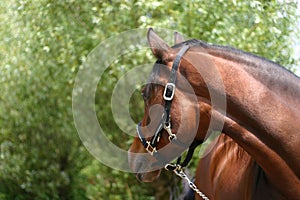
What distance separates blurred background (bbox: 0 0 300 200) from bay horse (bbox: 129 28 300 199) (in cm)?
256

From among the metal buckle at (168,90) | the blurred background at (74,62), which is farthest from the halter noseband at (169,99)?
the blurred background at (74,62)

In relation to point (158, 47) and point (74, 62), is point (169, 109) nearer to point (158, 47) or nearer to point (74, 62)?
point (158, 47)

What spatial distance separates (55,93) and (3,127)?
48.9 inches

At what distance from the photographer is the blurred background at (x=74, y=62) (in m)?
6.07

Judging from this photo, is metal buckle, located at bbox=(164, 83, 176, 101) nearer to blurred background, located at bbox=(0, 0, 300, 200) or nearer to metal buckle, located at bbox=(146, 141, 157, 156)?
metal buckle, located at bbox=(146, 141, 157, 156)

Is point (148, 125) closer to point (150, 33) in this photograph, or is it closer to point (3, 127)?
point (150, 33)

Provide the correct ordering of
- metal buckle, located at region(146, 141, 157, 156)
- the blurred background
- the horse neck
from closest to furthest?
the horse neck
metal buckle, located at region(146, 141, 157, 156)
the blurred background

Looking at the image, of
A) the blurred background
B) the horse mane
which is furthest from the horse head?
the blurred background

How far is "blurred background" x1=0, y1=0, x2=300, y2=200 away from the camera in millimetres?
6070

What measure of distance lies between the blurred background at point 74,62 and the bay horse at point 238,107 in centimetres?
256

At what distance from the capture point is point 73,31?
647 centimetres

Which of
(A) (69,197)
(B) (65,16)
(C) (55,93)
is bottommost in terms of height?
(A) (69,197)

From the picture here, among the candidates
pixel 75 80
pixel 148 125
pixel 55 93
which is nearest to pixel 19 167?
pixel 55 93

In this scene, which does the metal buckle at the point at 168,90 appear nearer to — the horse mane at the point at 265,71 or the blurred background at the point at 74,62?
the horse mane at the point at 265,71
